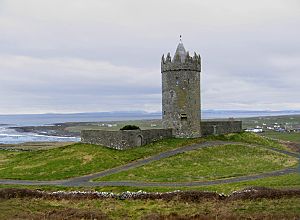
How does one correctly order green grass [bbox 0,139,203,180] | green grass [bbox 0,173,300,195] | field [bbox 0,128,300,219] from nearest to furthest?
field [bbox 0,128,300,219] → green grass [bbox 0,173,300,195] → green grass [bbox 0,139,203,180]

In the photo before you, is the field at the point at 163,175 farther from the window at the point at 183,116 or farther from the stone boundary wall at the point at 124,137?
the window at the point at 183,116

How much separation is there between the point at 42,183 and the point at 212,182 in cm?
1566

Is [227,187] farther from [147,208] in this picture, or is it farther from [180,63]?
[180,63]

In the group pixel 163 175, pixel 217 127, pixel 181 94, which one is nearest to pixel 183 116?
pixel 181 94

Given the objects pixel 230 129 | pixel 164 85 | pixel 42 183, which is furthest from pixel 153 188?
pixel 230 129

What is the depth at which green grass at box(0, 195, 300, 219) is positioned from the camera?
2380cm

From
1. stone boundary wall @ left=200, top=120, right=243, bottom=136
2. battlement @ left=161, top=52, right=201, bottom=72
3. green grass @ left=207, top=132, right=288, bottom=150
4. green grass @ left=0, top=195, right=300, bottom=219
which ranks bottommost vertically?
green grass @ left=0, top=195, right=300, bottom=219

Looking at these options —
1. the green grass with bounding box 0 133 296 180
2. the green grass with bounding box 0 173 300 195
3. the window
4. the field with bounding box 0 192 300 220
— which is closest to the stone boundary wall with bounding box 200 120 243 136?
the green grass with bounding box 0 133 296 180

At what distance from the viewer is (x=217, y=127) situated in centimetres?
5591

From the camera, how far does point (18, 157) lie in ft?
173

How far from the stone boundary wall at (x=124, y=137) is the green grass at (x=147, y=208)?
1839cm

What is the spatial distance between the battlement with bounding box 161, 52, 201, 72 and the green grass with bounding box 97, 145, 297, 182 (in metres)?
11.8

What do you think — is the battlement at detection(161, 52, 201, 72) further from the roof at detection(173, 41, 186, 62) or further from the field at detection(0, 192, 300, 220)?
the field at detection(0, 192, 300, 220)

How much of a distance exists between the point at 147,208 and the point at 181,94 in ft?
92.6
